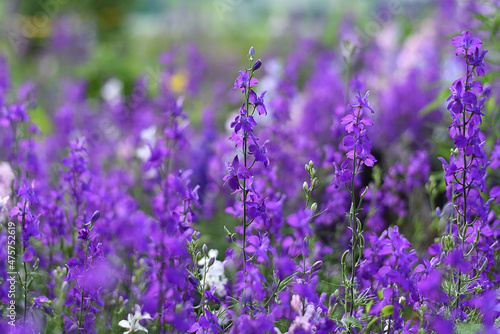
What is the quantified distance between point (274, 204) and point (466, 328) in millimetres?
708

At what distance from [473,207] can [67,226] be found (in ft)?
5.37

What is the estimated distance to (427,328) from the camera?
169 centimetres

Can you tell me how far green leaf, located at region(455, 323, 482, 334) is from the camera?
1.51m

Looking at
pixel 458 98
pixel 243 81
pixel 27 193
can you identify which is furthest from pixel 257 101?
pixel 27 193

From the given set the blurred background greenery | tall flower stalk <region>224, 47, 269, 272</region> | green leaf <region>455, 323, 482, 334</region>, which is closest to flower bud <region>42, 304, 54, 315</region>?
tall flower stalk <region>224, 47, 269, 272</region>

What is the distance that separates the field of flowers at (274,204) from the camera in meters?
1.60

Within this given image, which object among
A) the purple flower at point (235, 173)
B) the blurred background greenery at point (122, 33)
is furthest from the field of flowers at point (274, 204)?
the blurred background greenery at point (122, 33)

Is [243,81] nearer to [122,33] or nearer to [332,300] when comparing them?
[332,300]

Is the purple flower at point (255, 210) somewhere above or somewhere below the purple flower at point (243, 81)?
below

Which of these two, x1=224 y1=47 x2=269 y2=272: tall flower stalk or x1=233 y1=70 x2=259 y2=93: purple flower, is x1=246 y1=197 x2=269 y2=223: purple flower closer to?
x1=224 y1=47 x2=269 y2=272: tall flower stalk

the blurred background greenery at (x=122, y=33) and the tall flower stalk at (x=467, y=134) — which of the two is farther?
the blurred background greenery at (x=122, y=33)

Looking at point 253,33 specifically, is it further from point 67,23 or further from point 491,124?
point 491,124

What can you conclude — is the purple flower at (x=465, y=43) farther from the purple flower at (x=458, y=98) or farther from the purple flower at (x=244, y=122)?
the purple flower at (x=244, y=122)

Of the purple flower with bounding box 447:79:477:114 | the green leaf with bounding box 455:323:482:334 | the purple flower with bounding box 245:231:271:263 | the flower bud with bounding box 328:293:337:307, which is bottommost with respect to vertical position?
the green leaf with bounding box 455:323:482:334
